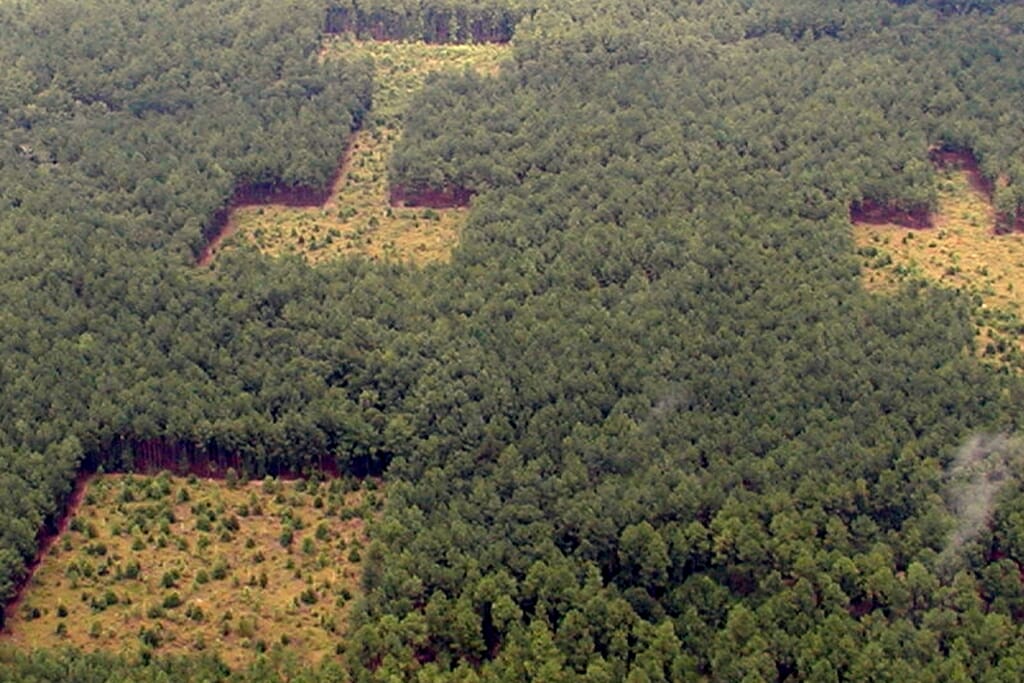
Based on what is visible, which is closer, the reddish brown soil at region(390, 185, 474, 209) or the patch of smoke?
the patch of smoke

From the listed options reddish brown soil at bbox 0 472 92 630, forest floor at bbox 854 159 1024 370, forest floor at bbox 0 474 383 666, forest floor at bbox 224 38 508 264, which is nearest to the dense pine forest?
reddish brown soil at bbox 0 472 92 630

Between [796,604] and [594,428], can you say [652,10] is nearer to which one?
[594,428]

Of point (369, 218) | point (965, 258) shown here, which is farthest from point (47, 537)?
point (965, 258)

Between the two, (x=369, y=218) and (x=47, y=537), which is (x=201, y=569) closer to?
(x=47, y=537)

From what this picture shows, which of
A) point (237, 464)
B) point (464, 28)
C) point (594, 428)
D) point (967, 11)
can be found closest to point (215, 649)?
point (237, 464)

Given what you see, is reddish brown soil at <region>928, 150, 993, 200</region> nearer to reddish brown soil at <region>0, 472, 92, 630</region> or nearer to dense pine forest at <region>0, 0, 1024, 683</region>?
dense pine forest at <region>0, 0, 1024, 683</region>
